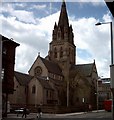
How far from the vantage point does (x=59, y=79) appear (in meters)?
99.7

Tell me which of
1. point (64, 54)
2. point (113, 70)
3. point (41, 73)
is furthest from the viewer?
point (64, 54)

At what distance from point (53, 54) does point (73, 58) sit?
806 cm

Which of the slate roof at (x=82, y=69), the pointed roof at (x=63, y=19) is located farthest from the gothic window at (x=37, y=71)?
the pointed roof at (x=63, y=19)

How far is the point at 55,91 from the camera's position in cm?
8738

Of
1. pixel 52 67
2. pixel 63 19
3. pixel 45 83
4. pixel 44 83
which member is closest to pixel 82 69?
pixel 52 67

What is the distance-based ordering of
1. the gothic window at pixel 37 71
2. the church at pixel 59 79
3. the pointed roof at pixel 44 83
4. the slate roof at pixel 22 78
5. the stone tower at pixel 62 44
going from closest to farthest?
the pointed roof at pixel 44 83
the church at pixel 59 79
the slate roof at pixel 22 78
the gothic window at pixel 37 71
the stone tower at pixel 62 44

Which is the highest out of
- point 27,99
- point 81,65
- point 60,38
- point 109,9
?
point 60,38

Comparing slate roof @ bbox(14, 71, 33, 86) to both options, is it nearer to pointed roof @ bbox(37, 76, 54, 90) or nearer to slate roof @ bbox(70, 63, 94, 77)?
pointed roof @ bbox(37, 76, 54, 90)

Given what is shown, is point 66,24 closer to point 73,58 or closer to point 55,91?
point 73,58

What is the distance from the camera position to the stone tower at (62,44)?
10731 cm

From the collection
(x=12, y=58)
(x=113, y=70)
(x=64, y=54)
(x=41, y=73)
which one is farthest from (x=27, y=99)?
(x=113, y=70)

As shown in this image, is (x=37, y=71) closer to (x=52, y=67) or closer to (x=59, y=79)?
(x=52, y=67)

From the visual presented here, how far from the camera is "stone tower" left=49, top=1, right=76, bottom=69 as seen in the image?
352ft

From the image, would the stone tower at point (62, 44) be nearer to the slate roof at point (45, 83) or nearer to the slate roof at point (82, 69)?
the slate roof at point (82, 69)
